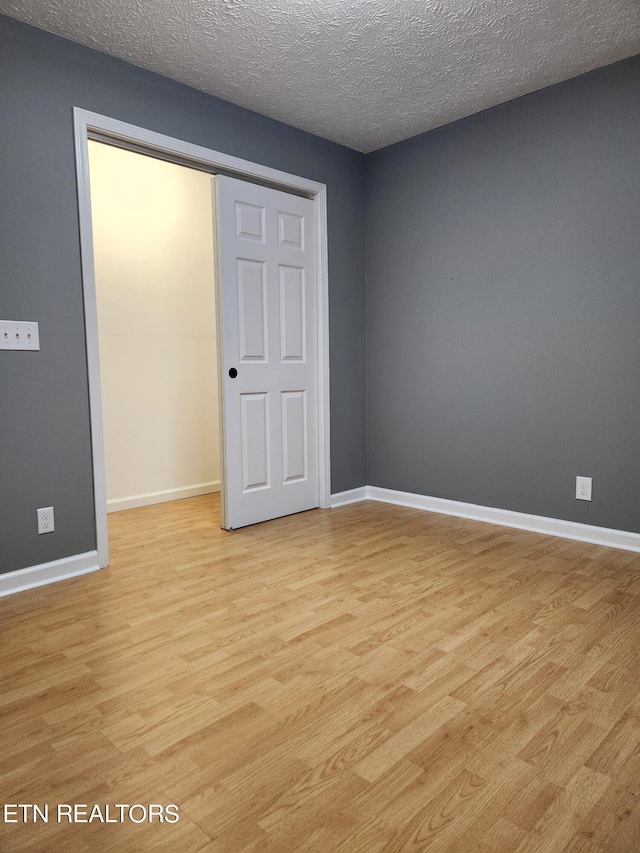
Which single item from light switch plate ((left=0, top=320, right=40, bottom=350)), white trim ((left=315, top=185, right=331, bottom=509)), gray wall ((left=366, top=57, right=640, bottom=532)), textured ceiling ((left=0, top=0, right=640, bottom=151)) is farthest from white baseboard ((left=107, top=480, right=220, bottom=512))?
textured ceiling ((left=0, top=0, right=640, bottom=151))

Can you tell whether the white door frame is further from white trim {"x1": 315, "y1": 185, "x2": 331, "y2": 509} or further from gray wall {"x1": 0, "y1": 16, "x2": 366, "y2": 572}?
white trim {"x1": 315, "y1": 185, "x2": 331, "y2": 509}

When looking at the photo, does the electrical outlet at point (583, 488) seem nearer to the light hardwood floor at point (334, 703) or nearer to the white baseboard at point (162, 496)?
the light hardwood floor at point (334, 703)

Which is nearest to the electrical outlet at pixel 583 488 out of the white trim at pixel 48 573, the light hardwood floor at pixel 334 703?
the light hardwood floor at pixel 334 703

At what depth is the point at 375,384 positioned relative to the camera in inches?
158

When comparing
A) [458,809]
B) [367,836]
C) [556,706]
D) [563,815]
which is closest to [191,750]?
[367,836]

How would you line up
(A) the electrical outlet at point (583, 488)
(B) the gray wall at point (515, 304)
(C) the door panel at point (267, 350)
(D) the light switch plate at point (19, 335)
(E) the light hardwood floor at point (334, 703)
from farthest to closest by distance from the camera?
(C) the door panel at point (267, 350)
(A) the electrical outlet at point (583, 488)
(B) the gray wall at point (515, 304)
(D) the light switch plate at point (19, 335)
(E) the light hardwood floor at point (334, 703)

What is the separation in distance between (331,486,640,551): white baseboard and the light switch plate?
7.03 feet

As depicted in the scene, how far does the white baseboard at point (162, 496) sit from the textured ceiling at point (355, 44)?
2.62 meters

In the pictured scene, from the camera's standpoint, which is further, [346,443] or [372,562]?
[346,443]

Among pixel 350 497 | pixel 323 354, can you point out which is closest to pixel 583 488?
pixel 350 497

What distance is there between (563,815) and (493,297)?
269 cm

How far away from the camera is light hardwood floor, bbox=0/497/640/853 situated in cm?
116

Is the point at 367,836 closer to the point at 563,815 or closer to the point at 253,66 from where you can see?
the point at 563,815

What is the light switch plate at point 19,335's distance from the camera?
92.9 inches
